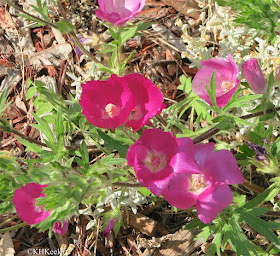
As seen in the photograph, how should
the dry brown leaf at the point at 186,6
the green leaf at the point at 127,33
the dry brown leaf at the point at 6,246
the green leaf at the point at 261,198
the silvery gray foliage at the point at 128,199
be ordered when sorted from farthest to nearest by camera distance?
the dry brown leaf at the point at 186,6 → the dry brown leaf at the point at 6,246 → the silvery gray foliage at the point at 128,199 → the green leaf at the point at 127,33 → the green leaf at the point at 261,198

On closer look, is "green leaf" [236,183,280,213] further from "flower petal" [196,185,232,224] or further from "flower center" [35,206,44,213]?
"flower center" [35,206,44,213]

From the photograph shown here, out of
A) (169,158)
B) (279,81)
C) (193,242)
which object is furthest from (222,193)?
(193,242)

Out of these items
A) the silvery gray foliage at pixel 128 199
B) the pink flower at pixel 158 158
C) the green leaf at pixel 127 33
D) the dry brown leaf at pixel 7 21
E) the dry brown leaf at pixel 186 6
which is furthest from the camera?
the dry brown leaf at pixel 7 21

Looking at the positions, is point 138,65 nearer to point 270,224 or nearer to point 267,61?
point 267,61

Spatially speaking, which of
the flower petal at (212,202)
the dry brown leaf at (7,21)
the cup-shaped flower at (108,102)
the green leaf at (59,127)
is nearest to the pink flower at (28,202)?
the green leaf at (59,127)

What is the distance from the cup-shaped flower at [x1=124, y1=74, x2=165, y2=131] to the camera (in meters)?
1.59

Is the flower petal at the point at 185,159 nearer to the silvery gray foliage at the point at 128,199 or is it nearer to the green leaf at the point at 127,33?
the green leaf at the point at 127,33

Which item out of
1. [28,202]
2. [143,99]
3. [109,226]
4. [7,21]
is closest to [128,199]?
[109,226]

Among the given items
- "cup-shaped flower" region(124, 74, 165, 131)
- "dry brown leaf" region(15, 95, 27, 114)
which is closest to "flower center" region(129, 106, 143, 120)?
"cup-shaped flower" region(124, 74, 165, 131)

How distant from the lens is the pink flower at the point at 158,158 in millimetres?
1516

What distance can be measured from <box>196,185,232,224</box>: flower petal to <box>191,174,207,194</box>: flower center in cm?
12

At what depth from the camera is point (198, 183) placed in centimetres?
172

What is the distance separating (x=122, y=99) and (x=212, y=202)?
0.52m

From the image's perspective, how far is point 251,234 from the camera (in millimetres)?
2463
